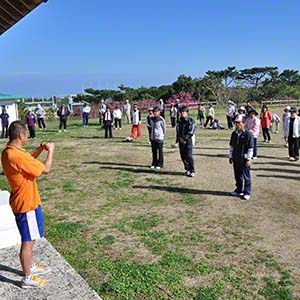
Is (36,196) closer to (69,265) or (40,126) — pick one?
(69,265)

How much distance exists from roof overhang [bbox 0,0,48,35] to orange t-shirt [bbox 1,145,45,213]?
5.03 ft

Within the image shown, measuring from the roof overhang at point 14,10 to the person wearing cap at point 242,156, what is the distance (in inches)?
171

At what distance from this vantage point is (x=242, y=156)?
21.9ft

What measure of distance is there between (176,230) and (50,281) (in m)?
2.21

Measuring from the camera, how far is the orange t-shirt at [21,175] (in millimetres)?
3202

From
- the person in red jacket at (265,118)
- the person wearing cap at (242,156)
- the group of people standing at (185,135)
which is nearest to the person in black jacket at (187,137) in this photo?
the group of people standing at (185,135)

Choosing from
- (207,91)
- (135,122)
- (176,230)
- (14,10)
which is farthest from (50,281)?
(207,91)

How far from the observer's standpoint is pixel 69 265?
4.00m

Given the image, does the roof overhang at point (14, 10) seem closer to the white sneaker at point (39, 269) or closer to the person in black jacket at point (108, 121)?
the white sneaker at point (39, 269)

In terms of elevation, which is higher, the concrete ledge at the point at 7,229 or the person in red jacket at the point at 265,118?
the person in red jacket at the point at 265,118

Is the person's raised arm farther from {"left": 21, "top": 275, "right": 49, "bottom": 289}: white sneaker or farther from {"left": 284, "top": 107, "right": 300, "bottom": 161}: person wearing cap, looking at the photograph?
{"left": 284, "top": 107, "right": 300, "bottom": 161}: person wearing cap

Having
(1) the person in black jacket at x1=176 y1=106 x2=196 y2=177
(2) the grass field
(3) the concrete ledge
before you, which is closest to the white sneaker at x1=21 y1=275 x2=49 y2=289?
(2) the grass field

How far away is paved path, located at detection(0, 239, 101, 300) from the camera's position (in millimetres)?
3389

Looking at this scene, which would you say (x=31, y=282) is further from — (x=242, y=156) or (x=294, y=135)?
(x=294, y=135)
